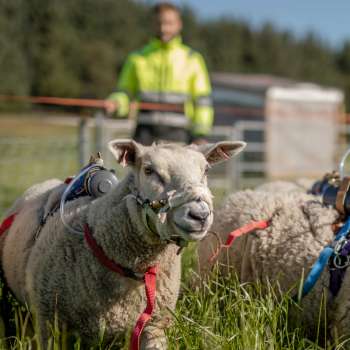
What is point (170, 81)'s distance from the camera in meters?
5.88

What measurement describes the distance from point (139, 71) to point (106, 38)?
42.7 meters

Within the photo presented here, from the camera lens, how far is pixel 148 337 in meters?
2.91

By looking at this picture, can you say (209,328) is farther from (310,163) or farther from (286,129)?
(310,163)

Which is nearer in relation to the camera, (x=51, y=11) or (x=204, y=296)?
(x=204, y=296)

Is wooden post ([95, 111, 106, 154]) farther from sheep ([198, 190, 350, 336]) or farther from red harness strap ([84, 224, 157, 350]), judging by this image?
red harness strap ([84, 224, 157, 350])

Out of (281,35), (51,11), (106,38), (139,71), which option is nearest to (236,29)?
(281,35)

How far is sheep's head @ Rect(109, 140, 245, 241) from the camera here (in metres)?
2.45

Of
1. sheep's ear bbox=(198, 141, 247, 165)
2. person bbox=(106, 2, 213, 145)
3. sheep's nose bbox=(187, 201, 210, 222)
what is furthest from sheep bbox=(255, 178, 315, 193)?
sheep's nose bbox=(187, 201, 210, 222)

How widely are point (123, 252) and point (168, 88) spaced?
3.31 metres

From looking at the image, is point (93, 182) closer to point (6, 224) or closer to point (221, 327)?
point (6, 224)

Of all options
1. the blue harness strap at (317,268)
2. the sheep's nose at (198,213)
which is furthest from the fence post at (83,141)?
the sheep's nose at (198,213)

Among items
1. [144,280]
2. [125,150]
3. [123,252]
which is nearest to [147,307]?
[144,280]

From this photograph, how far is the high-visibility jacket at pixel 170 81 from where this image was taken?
5.83 metres

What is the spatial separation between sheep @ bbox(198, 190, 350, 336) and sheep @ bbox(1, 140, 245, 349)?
2.37 ft
